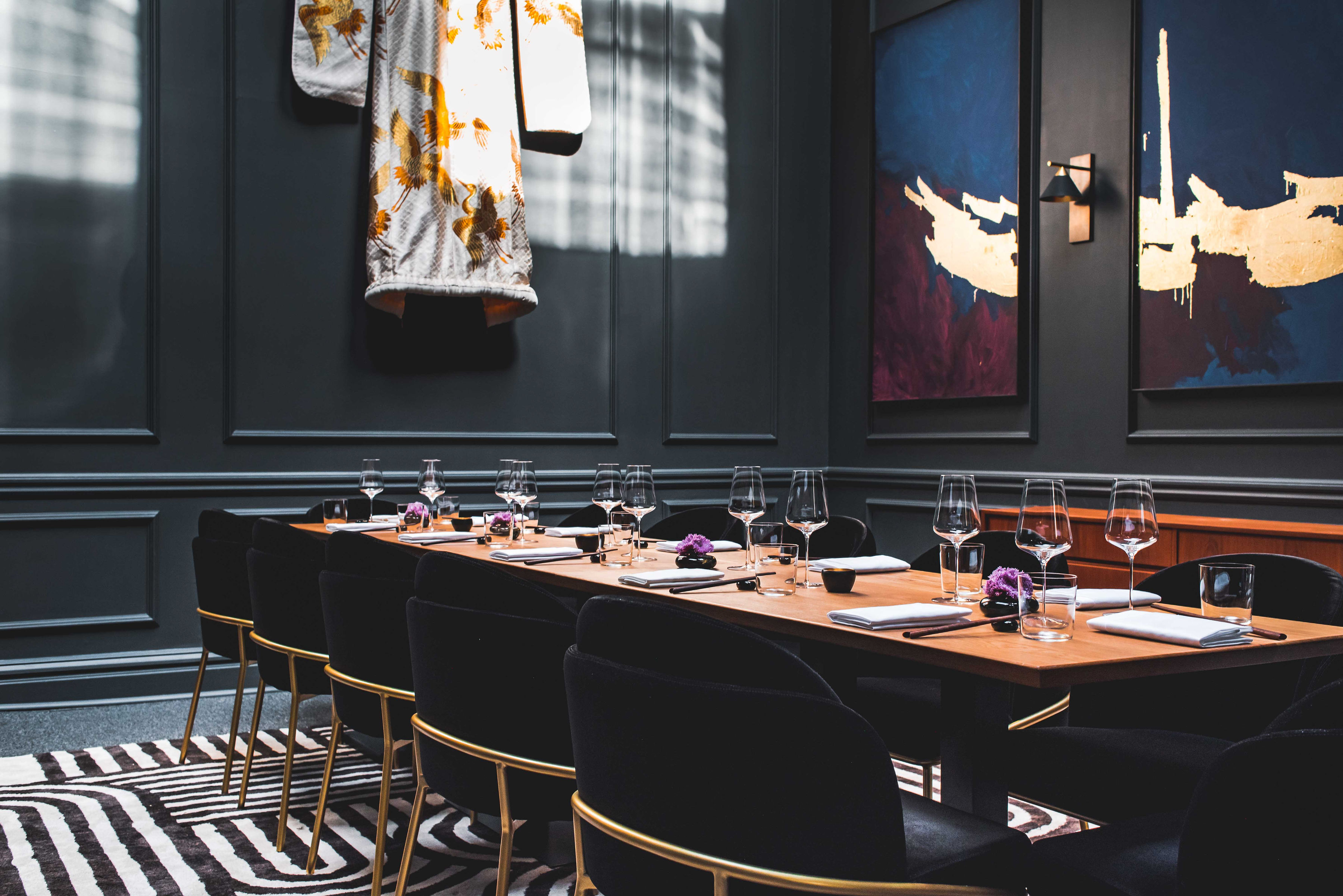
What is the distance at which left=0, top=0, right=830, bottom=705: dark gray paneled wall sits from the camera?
411 cm

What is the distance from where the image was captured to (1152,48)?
169 inches

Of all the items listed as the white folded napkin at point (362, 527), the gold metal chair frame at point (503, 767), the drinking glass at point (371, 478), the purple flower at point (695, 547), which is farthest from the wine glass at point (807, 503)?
the drinking glass at point (371, 478)

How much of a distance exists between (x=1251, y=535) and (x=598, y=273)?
10.2 ft

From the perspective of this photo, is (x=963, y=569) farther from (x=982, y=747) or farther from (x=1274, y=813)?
(x=1274, y=813)

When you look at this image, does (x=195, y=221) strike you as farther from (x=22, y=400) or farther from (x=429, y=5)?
(x=429, y=5)

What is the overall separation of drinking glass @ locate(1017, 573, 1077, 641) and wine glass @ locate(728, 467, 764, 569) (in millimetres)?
751

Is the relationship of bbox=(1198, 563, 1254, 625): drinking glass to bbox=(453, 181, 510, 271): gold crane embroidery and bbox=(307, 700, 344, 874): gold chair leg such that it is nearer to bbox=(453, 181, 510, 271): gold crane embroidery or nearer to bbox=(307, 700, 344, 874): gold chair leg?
bbox=(307, 700, 344, 874): gold chair leg

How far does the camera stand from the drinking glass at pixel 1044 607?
1575 millimetres

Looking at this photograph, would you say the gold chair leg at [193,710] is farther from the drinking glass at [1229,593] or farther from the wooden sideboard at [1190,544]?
the drinking glass at [1229,593]

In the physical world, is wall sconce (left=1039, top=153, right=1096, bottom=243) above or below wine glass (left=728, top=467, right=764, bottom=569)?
above

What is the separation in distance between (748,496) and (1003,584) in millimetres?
690

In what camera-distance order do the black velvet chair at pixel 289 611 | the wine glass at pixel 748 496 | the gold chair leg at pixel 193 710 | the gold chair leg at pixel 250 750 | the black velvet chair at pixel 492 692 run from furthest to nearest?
the gold chair leg at pixel 193 710 → the gold chair leg at pixel 250 750 → the black velvet chair at pixel 289 611 → the wine glass at pixel 748 496 → the black velvet chair at pixel 492 692

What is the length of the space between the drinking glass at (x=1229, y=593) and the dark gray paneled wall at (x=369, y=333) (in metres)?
3.63

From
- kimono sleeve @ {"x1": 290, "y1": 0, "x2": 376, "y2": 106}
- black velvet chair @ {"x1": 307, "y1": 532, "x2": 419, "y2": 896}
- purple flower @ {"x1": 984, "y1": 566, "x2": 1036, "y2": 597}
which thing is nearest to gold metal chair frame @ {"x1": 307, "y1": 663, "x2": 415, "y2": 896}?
black velvet chair @ {"x1": 307, "y1": 532, "x2": 419, "y2": 896}
